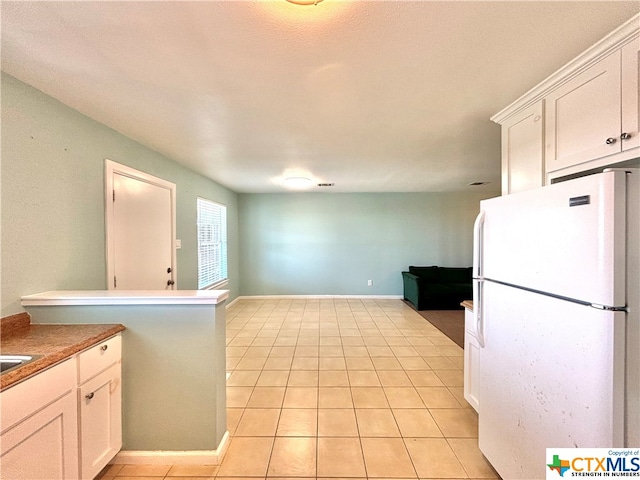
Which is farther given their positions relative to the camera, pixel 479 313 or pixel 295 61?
pixel 479 313

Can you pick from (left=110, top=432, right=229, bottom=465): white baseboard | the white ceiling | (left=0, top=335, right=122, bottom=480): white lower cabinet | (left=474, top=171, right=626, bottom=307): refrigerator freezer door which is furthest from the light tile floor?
the white ceiling

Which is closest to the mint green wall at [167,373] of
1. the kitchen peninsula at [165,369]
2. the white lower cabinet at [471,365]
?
the kitchen peninsula at [165,369]

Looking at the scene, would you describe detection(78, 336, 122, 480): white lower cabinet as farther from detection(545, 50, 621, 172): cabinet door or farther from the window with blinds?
detection(545, 50, 621, 172): cabinet door

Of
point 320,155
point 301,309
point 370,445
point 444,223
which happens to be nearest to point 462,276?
point 444,223

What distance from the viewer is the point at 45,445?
116cm

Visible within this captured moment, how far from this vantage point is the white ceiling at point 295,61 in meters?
1.09

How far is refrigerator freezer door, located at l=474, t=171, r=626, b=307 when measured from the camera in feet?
3.01

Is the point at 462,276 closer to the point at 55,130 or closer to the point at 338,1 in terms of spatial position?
the point at 338,1

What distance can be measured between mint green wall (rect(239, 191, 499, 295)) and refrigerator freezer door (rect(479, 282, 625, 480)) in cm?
445

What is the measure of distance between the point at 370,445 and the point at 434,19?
2422mm

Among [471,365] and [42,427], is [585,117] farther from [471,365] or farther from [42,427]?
[42,427]

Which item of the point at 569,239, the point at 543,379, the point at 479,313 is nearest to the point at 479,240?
the point at 479,313

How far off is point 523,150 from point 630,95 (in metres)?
0.63

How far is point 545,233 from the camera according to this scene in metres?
1.17
